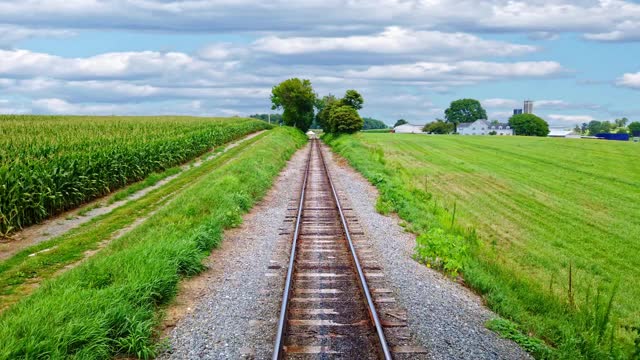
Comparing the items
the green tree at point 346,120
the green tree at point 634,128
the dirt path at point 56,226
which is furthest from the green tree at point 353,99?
the green tree at point 634,128

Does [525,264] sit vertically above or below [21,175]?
below

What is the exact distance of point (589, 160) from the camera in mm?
50531

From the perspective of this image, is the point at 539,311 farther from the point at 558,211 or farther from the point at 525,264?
the point at 558,211

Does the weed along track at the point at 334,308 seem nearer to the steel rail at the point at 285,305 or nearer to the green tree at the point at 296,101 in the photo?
the steel rail at the point at 285,305

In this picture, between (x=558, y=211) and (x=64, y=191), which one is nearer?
(x=64, y=191)

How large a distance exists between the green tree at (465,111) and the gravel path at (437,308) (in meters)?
179

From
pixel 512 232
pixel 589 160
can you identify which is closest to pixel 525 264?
pixel 512 232

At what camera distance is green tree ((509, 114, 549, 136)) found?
15716 cm

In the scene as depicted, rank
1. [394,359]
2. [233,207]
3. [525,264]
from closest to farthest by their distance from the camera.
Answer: [394,359]
[525,264]
[233,207]

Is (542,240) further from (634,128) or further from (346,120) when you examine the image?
(634,128)

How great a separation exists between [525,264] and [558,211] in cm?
1068

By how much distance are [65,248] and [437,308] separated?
10.3 meters

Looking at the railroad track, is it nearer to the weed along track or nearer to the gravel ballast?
the weed along track

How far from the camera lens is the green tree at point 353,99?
258 feet
